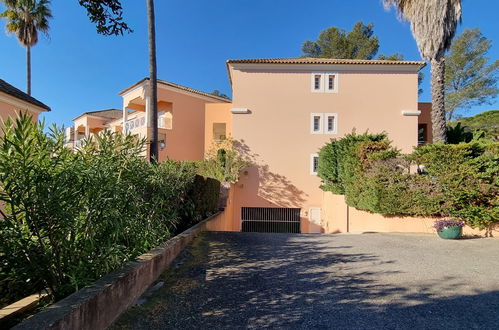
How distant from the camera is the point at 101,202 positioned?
306 cm

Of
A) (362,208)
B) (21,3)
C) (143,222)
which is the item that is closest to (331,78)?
(362,208)

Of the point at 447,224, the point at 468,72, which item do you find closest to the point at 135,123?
the point at 447,224

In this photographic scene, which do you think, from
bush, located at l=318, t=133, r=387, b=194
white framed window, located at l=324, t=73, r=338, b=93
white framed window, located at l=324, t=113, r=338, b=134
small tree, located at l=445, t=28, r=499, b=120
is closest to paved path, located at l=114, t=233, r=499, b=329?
bush, located at l=318, t=133, r=387, b=194

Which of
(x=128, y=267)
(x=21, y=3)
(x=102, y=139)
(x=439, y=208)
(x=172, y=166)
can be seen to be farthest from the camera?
(x=21, y=3)

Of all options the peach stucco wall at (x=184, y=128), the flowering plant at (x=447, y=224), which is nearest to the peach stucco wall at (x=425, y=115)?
the flowering plant at (x=447, y=224)

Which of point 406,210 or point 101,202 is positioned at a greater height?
point 101,202

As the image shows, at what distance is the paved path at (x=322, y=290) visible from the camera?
313 centimetres

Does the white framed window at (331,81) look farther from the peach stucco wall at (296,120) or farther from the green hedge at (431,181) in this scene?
the green hedge at (431,181)

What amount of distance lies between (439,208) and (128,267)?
396 inches

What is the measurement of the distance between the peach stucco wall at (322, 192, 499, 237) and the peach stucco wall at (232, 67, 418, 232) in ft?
12.4

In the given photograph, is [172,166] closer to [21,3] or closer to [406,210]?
[406,210]

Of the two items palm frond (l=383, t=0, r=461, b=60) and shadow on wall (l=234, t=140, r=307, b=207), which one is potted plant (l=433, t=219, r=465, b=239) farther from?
shadow on wall (l=234, t=140, r=307, b=207)

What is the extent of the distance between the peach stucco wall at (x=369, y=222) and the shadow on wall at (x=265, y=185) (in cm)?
327

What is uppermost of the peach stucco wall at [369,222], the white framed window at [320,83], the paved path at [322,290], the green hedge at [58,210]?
the white framed window at [320,83]
